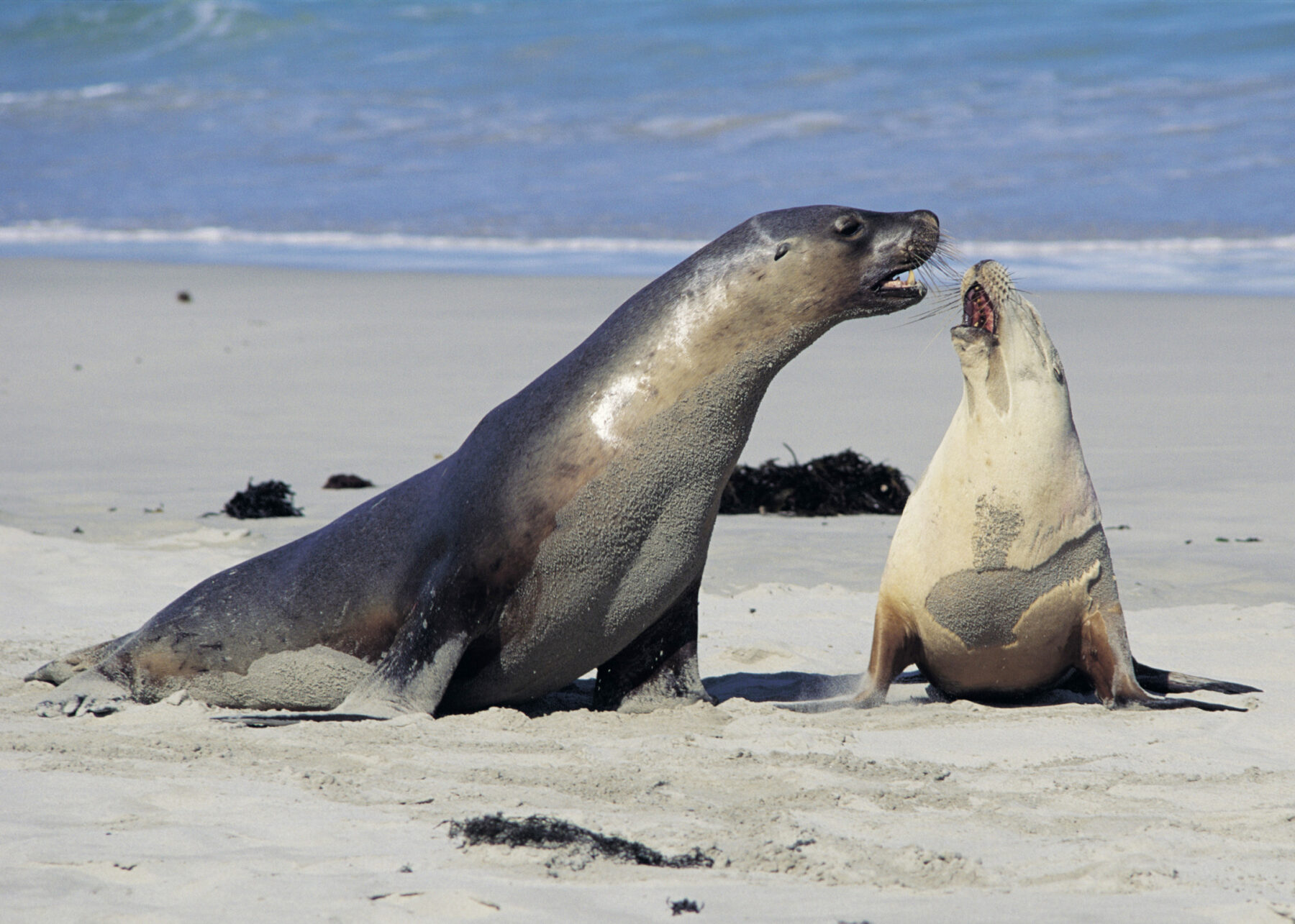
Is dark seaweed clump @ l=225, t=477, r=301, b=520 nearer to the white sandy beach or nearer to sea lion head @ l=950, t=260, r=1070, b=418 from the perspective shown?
the white sandy beach

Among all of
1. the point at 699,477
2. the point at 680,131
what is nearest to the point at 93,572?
the point at 699,477

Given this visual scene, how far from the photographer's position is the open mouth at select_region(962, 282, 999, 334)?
477cm

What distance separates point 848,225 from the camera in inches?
176

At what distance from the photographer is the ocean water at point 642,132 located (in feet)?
60.8

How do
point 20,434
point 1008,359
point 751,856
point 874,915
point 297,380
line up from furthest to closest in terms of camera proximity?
point 297,380
point 20,434
point 1008,359
point 751,856
point 874,915

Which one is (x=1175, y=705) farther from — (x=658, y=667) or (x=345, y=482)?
(x=345, y=482)

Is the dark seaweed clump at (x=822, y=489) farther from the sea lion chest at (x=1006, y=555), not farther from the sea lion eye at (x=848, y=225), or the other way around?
the sea lion eye at (x=848, y=225)

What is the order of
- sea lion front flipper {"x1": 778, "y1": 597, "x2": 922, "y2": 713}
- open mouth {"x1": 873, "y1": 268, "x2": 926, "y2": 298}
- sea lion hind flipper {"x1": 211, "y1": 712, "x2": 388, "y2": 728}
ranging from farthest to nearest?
sea lion front flipper {"x1": 778, "y1": 597, "x2": 922, "y2": 713}, open mouth {"x1": 873, "y1": 268, "x2": 926, "y2": 298}, sea lion hind flipper {"x1": 211, "y1": 712, "x2": 388, "y2": 728}

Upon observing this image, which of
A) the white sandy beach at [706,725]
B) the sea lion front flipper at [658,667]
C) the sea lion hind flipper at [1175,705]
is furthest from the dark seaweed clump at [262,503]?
the sea lion hind flipper at [1175,705]

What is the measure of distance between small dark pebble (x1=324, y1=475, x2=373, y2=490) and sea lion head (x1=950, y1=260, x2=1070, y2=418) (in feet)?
15.2

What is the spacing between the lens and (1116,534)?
7461 millimetres

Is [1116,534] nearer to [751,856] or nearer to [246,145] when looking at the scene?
[751,856]

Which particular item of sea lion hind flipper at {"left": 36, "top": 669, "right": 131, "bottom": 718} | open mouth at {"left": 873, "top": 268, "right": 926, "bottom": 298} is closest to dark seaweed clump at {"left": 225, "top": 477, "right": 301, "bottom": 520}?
sea lion hind flipper at {"left": 36, "top": 669, "right": 131, "bottom": 718}

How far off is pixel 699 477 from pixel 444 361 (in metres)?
7.94
